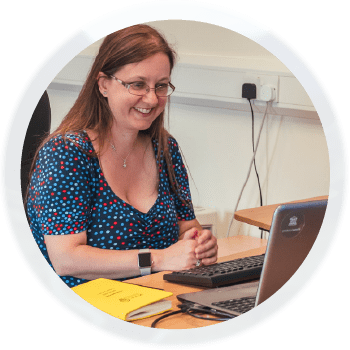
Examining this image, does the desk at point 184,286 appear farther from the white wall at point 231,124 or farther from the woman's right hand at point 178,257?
the white wall at point 231,124

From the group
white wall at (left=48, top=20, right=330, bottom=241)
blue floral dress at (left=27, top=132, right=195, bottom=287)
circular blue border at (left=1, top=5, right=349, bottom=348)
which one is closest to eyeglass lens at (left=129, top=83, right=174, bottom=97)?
blue floral dress at (left=27, top=132, right=195, bottom=287)

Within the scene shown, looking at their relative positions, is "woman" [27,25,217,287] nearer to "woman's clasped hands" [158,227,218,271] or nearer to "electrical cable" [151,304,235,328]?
"woman's clasped hands" [158,227,218,271]

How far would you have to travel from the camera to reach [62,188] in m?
1.14

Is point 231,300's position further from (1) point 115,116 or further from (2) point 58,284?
(1) point 115,116

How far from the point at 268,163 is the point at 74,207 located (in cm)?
77

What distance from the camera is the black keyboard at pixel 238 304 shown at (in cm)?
95

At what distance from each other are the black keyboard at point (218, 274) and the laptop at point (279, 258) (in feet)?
0.10

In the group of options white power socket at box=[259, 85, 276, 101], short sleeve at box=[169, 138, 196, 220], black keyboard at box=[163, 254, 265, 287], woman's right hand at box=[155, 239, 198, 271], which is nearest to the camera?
black keyboard at box=[163, 254, 265, 287]

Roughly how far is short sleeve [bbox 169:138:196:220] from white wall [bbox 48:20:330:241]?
1.02 ft

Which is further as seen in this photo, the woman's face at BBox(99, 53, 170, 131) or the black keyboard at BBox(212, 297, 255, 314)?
the woman's face at BBox(99, 53, 170, 131)

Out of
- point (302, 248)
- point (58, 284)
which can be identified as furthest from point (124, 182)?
point (302, 248)

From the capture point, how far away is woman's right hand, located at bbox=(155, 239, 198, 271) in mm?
1176

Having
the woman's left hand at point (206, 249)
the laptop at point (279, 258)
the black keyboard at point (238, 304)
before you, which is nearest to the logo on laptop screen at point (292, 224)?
the laptop at point (279, 258)

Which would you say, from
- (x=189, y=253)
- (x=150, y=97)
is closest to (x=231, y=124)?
(x=150, y=97)
